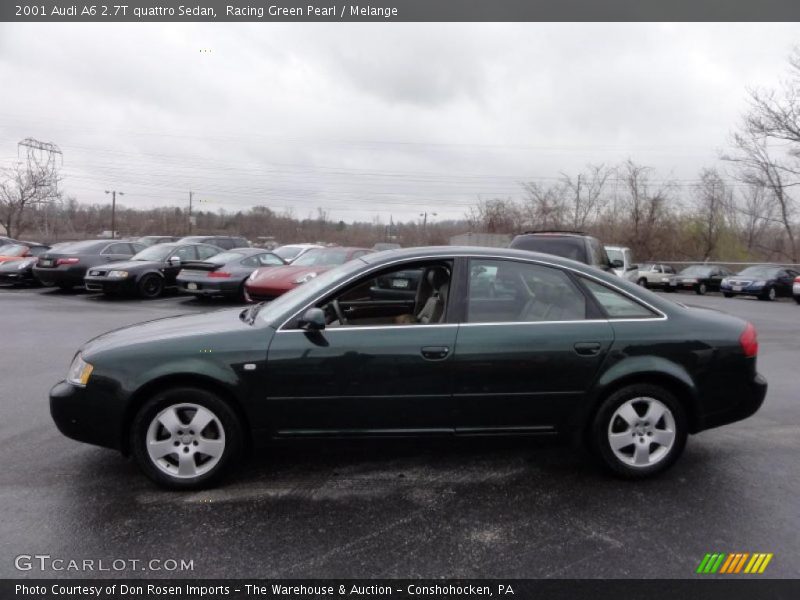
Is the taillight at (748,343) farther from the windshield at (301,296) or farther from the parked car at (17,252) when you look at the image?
the parked car at (17,252)

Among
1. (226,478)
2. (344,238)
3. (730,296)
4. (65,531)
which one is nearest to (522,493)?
(226,478)

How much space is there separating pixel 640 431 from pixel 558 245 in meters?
5.84

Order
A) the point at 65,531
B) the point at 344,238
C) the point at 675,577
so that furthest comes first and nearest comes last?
the point at 344,238 → the point at 65,531 → the point at 675,577

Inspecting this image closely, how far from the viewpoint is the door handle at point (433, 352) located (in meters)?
3.41

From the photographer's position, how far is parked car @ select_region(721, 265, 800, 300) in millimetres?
21453

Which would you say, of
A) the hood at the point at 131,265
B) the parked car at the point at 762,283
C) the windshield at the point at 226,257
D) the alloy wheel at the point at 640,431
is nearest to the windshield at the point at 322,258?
the windshield at the point at 226,257

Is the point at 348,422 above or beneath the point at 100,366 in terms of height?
beneath

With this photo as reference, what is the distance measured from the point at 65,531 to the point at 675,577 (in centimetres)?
326

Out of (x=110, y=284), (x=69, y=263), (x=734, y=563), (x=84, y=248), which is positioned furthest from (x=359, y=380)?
(x=84, y=248)

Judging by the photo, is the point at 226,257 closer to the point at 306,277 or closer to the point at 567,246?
the point at 306,277

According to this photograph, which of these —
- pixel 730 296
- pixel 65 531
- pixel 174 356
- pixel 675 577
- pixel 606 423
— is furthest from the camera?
pixel 730 296

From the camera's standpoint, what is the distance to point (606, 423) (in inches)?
140

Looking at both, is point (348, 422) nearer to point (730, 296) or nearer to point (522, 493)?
point (522, 493)

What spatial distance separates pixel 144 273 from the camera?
1386cm
